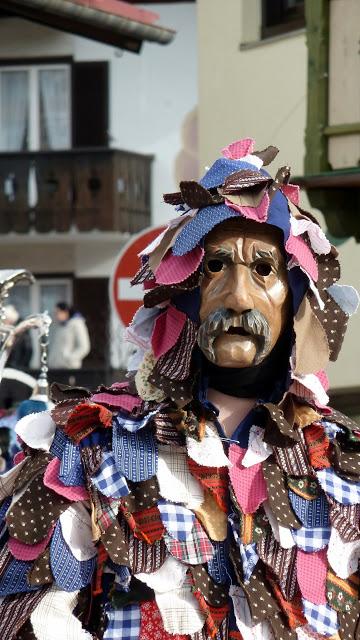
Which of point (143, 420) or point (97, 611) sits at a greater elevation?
point (143, 420)

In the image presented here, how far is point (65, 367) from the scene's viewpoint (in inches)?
715

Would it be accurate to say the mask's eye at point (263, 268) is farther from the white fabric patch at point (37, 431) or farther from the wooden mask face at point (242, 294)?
the white fabric patch at point (37, 431)

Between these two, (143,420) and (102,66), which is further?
(102,66)

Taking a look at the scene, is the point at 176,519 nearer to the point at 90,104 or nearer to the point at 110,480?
the point at 110,480

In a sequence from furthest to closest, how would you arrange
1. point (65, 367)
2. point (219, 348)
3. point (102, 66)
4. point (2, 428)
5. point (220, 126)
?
1. point (102, 66)
2. point (65, 367)
3. point (220, 126)
4. point (2, 428)
5. point (219, 348)

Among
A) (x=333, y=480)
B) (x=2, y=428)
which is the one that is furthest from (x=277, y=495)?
(x=2, y=428)

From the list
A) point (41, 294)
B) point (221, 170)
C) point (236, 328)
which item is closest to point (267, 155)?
point (221, 170)

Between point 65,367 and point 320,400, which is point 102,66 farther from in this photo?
point 320,400

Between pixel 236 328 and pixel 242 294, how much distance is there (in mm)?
75

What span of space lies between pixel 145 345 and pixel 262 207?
0.46 meters

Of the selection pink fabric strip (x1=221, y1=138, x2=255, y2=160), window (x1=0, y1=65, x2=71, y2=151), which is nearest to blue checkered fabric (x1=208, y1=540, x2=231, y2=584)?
pink fabric strip (x1=221, y1=138, x2=255, y2=160)

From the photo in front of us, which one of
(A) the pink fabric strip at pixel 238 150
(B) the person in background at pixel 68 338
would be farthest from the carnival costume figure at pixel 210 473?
(B) the person in background at pixel 68 338

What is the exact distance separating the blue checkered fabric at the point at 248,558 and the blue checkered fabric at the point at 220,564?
0.20 ft

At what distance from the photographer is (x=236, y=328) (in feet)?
10.1
